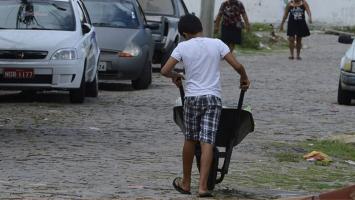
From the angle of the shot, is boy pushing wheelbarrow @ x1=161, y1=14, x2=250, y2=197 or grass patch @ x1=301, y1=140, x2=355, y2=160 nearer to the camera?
boy pushing wheelbarrow @ x1=161, y1=14, x2=250, y2=197

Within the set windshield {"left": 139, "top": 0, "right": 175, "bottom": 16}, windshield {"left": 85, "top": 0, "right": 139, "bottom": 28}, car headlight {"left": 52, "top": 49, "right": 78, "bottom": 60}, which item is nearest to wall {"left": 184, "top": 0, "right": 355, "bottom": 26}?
windshield {"left": 139, "top": 0, "right": 175, "bottom": 16}

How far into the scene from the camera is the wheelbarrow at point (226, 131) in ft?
29.7

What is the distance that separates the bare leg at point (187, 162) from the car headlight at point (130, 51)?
33.8ft

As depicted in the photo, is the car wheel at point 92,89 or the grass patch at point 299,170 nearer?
the grass patch at point 299,170

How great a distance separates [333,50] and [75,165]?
999 inches

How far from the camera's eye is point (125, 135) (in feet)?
42.8

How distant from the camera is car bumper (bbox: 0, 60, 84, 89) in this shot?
1576 centimetres

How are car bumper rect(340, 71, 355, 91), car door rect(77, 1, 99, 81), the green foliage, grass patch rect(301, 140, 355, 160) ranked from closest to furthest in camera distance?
grass patch rect(301, 140, 355, 160), car door rect(77, 1, 99, 81), car bumper rect(340, 71, 355, 91), the green foliage

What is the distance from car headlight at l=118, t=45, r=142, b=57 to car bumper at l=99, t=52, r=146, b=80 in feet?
0.19

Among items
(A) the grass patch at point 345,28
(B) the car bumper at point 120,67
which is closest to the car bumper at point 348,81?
(B) the car bumper at point 120,67

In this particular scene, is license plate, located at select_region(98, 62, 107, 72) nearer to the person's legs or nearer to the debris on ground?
the debris on ground

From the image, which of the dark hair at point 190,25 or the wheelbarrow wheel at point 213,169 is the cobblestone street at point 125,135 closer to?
the wheelbarrow wheel at point 213,169

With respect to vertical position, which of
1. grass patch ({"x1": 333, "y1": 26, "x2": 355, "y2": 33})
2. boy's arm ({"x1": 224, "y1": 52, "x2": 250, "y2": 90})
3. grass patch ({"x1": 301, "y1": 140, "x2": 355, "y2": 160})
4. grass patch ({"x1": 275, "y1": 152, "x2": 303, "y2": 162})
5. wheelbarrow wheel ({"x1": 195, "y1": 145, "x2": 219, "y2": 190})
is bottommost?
grass patch ({"x1": 333, "y1": 26, "x2": 355, "y2": 33})

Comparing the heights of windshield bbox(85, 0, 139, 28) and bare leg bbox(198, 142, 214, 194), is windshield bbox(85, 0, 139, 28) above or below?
below
